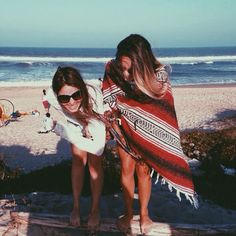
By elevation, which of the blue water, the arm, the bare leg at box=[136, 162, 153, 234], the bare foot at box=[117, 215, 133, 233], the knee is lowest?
the blue water

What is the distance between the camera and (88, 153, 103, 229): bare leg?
4.28 metres

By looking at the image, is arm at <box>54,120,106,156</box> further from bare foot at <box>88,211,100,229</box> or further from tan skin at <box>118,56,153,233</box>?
bare foot at <box>88,211,100,229</box>

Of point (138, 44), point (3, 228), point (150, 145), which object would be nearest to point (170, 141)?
point (150, 145)

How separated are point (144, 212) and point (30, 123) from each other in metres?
9.09

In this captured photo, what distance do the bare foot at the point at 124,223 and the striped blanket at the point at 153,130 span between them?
54cm

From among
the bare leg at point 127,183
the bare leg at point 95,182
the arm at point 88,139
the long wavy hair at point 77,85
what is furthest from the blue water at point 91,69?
the bare leg at point 127,183

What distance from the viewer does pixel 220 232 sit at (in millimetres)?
4352

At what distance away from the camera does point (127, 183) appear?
433 cm

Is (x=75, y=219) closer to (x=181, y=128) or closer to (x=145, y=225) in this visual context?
(x=145, y=225)

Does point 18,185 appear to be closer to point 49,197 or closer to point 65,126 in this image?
point 49,197

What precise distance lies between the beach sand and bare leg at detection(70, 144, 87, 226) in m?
0.97

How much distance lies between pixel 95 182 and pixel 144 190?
1.53ft

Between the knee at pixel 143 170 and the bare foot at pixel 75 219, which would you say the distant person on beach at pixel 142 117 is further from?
the bare foot at pixel 75 219

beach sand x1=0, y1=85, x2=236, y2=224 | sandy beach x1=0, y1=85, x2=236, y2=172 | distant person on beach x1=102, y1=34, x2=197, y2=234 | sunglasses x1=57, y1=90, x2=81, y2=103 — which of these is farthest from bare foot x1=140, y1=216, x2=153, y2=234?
sandy beach x1=0, y1=85, x2=236, y2=172
